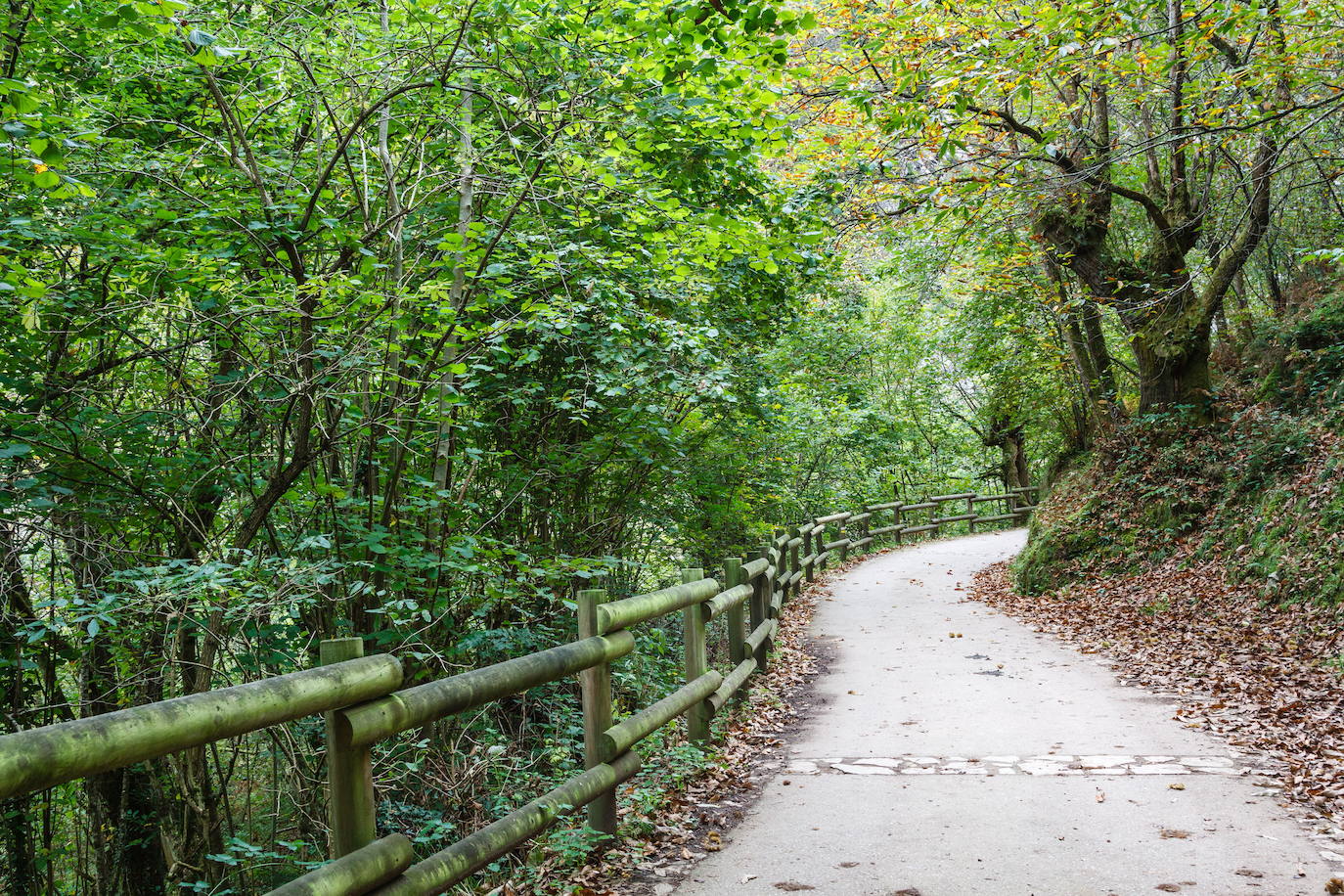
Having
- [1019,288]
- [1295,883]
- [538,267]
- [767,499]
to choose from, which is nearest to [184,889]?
[538,267]

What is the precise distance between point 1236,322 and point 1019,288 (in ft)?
12.3

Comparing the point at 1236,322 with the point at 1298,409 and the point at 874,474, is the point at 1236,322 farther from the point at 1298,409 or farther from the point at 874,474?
the point at 874,474

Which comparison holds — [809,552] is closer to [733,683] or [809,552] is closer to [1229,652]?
[1229,652]

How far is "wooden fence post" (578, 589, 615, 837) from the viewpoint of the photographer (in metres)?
4.44

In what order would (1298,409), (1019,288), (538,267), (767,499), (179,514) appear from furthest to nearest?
1. (1019,288)
2. (767,499)
3. (1298,409)
4. (538,267)
5. (179,514)

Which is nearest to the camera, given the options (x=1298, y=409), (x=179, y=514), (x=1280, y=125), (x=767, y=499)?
(x=179, y=514)

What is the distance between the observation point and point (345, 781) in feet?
9.31

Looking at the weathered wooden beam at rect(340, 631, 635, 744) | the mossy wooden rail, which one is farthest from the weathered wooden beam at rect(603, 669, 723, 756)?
the weathered wooden beam at rect(340, 631, 635, 744)

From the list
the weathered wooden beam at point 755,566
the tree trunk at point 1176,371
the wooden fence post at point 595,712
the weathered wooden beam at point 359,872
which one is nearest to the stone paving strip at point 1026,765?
the weathered wooden beam at point 755,566

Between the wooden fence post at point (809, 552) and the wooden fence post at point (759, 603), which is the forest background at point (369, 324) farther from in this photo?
the wooden fence post at point (809, 552)

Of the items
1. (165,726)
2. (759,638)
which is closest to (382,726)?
(165,726)

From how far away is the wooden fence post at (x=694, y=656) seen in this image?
5883mm

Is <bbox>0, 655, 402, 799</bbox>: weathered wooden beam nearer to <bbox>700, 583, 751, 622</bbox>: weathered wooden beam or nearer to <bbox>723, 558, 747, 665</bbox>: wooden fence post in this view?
<bbox>700, 583, 751, 622</bbox>: weathered wooden beam

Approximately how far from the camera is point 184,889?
6.58 meters
